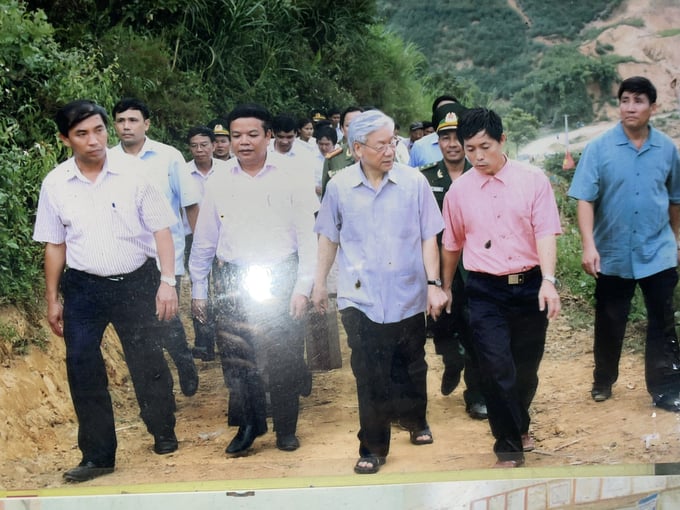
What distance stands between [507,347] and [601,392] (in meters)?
0.45

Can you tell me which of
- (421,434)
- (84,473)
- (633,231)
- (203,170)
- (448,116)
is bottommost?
(84,473)

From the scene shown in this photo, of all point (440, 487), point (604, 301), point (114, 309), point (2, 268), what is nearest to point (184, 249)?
point (114, 309)

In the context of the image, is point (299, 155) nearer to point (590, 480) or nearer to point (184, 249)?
point (184, 249)

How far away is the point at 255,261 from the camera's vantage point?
140 inches

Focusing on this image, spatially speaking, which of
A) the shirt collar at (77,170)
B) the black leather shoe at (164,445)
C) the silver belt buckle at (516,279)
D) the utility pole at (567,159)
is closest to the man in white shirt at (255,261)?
the black leather shoe at (164,445)

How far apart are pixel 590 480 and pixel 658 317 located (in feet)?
2.12

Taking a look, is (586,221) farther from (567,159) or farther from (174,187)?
(174,187)

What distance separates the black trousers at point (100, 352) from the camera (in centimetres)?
355

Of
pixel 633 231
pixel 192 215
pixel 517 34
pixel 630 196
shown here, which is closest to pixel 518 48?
pixel 517 34

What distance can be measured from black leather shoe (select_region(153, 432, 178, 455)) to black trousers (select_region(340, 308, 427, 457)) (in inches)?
26.4

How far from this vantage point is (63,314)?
356 cm

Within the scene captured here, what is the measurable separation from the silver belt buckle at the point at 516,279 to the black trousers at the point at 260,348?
756 mm

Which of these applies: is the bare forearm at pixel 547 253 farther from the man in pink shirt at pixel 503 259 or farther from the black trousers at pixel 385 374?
the black trousers at pixel 385 374

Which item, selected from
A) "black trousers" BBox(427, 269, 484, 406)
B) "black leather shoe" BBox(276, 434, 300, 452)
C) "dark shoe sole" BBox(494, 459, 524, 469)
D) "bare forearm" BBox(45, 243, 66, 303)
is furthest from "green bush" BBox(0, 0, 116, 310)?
"dark shoe sole" BBox(494, 459, 524, 469)
